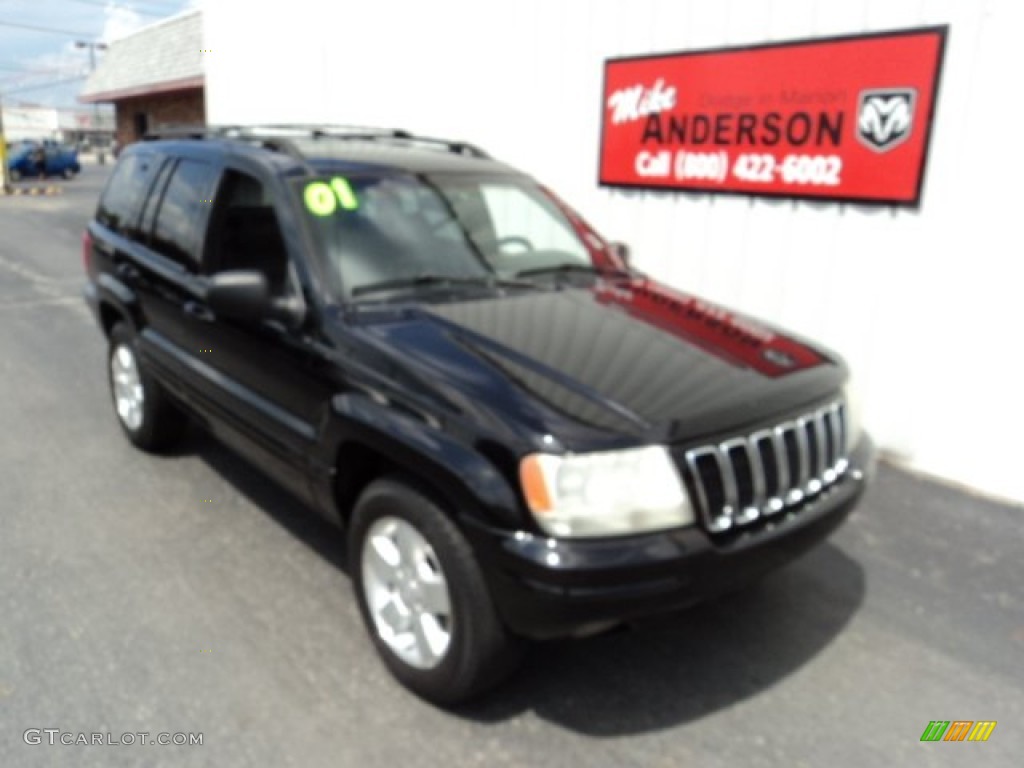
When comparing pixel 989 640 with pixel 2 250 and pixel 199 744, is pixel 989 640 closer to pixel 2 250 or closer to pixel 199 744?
pixel 199 744

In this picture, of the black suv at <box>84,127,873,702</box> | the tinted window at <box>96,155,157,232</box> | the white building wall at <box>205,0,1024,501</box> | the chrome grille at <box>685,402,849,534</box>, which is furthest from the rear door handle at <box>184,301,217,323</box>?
the white building wall at <box>205,0,1024,501</box>

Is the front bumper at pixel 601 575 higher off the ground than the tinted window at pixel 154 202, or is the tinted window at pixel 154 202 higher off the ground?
the tinted window at pixel 154 202

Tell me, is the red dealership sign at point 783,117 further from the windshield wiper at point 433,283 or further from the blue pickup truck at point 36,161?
the blue pickup truck at point 36,161

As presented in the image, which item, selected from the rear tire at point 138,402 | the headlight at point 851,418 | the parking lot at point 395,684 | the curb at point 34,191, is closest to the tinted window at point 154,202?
the rear tire at point 138,402

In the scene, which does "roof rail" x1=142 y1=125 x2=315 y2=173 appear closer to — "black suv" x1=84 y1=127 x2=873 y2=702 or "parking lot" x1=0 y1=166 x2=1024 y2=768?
"black suv" x1=84 y1=127 x2=873 y2=702

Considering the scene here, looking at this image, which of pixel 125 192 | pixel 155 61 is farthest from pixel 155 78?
pixel 125 192

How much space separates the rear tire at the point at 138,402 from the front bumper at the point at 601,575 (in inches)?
117

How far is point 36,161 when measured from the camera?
3569 centimetres

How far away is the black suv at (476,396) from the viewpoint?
7.88ft

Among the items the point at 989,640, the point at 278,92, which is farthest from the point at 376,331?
the point at 278,92

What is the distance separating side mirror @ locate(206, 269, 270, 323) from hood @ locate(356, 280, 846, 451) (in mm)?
477

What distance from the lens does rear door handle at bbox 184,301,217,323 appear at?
3.82m

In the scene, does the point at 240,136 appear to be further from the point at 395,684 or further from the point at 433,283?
the point at 395,684

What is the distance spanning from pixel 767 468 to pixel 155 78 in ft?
72.3
